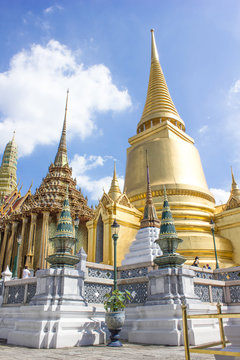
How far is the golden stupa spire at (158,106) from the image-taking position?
82.3ft

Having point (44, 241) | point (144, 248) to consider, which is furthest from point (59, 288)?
point (44, 241)

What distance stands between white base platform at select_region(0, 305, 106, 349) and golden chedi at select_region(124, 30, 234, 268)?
9.59m

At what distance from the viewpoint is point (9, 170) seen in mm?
42469

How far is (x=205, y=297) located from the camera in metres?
8.77

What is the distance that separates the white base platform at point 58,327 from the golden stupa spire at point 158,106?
786 inches

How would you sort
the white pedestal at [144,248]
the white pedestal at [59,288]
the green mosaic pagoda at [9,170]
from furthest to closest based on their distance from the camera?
the green mosaic pagoda at [9,170] < the white pedestal at [144,248] < the white pedestal at [59,288]

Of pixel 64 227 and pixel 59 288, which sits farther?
pixel 64 227

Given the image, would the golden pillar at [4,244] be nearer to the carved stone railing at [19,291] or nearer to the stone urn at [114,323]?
the carved stone railing at [19,291]

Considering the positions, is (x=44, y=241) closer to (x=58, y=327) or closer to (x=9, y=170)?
(x=58, y=327)

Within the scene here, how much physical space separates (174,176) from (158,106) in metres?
7.90

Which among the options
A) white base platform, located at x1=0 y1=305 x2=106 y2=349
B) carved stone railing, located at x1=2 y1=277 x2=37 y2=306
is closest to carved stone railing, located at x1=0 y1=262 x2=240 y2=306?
carved stone railing, located at x1=2 y1=277 x2=37 y2=306

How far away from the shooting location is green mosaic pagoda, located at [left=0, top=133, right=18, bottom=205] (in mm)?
41125

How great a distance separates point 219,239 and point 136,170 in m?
7.87

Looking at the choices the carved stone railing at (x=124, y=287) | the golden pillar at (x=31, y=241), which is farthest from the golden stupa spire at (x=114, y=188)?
the carved stone railing at (x=124, y=287)
